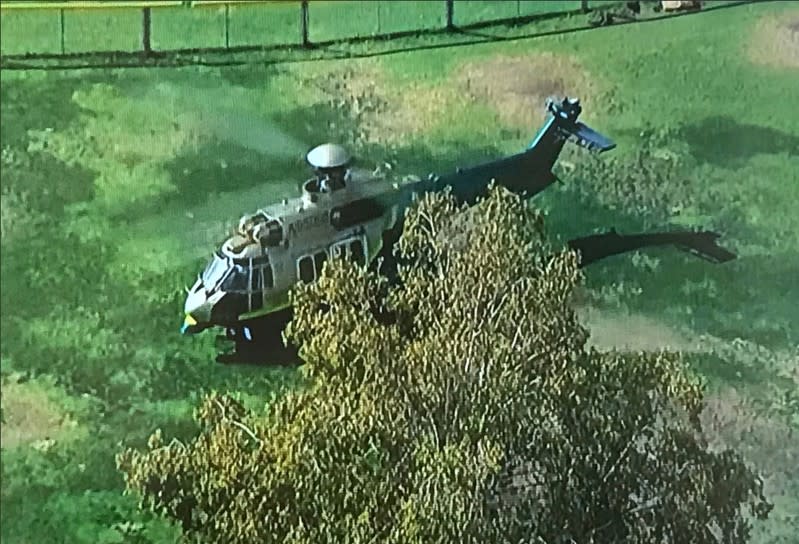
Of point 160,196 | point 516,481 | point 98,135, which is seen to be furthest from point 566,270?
point 98,135

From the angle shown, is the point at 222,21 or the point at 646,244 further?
the point at 222,21

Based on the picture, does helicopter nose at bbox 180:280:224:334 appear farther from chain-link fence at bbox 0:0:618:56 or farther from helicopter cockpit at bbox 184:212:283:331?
chain-link fence at bbox 0:0:618:56

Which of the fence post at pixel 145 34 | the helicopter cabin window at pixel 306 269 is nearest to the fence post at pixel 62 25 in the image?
the fence post at pixel 145 34

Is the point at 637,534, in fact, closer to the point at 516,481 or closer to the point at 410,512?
the point at 516,481

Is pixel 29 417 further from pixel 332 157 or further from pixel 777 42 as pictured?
pixel 777 42

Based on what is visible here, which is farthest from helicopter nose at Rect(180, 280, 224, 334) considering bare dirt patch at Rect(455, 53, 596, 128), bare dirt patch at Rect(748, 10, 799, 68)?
bare dirt patch at Rect(748, 10, 799, 68)

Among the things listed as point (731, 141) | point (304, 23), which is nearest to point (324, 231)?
point (304, 23)
